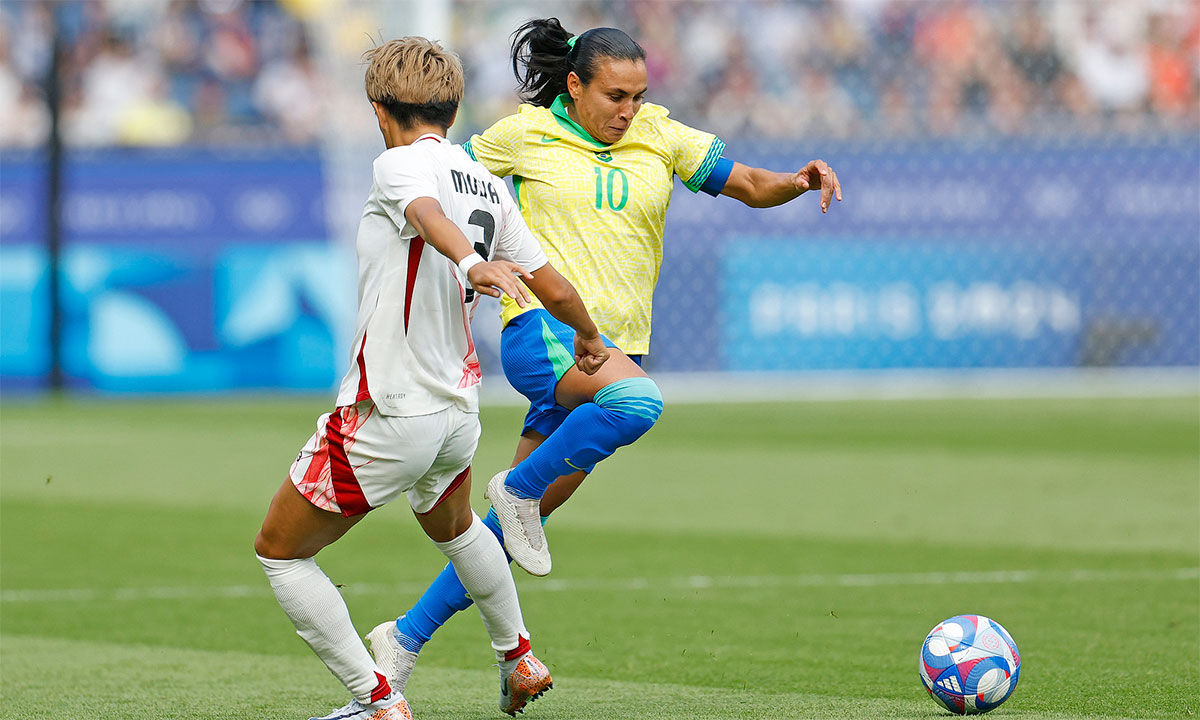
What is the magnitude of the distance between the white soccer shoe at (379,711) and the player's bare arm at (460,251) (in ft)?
3.81

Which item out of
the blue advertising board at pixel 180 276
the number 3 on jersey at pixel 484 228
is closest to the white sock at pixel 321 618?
the number 3 on jersey at pixel 484 228

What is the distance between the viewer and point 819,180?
17.5ft

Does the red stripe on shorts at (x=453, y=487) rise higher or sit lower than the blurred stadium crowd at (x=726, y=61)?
lower

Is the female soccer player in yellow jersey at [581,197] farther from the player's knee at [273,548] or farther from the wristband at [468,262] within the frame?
the wristband at [468,262]

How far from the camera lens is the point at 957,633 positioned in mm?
4809

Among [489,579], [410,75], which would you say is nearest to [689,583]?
[489,579]

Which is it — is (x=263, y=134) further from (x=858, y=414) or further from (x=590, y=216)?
(x=590, y=216)

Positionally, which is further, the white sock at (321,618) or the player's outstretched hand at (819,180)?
the player's outstretched hand at (819,180)

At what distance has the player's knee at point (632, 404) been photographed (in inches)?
196

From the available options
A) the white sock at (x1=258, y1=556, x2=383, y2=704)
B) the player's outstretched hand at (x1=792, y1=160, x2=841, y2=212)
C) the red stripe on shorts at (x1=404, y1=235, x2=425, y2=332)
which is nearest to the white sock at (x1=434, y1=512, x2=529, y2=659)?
the white sock at (x1=258, y1=556, x2=383, y2=704)

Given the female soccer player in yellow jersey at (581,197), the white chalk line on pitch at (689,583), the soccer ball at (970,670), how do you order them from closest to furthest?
the soccer ball at (970,670)
the female soccer player in yellow jersey at (581,197)
the white chalk line on pitch at (689,583)

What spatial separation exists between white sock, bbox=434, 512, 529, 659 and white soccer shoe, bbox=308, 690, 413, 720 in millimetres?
434

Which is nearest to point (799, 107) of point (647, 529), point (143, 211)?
point (143, 211)

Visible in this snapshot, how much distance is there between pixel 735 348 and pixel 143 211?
6.39 meters
